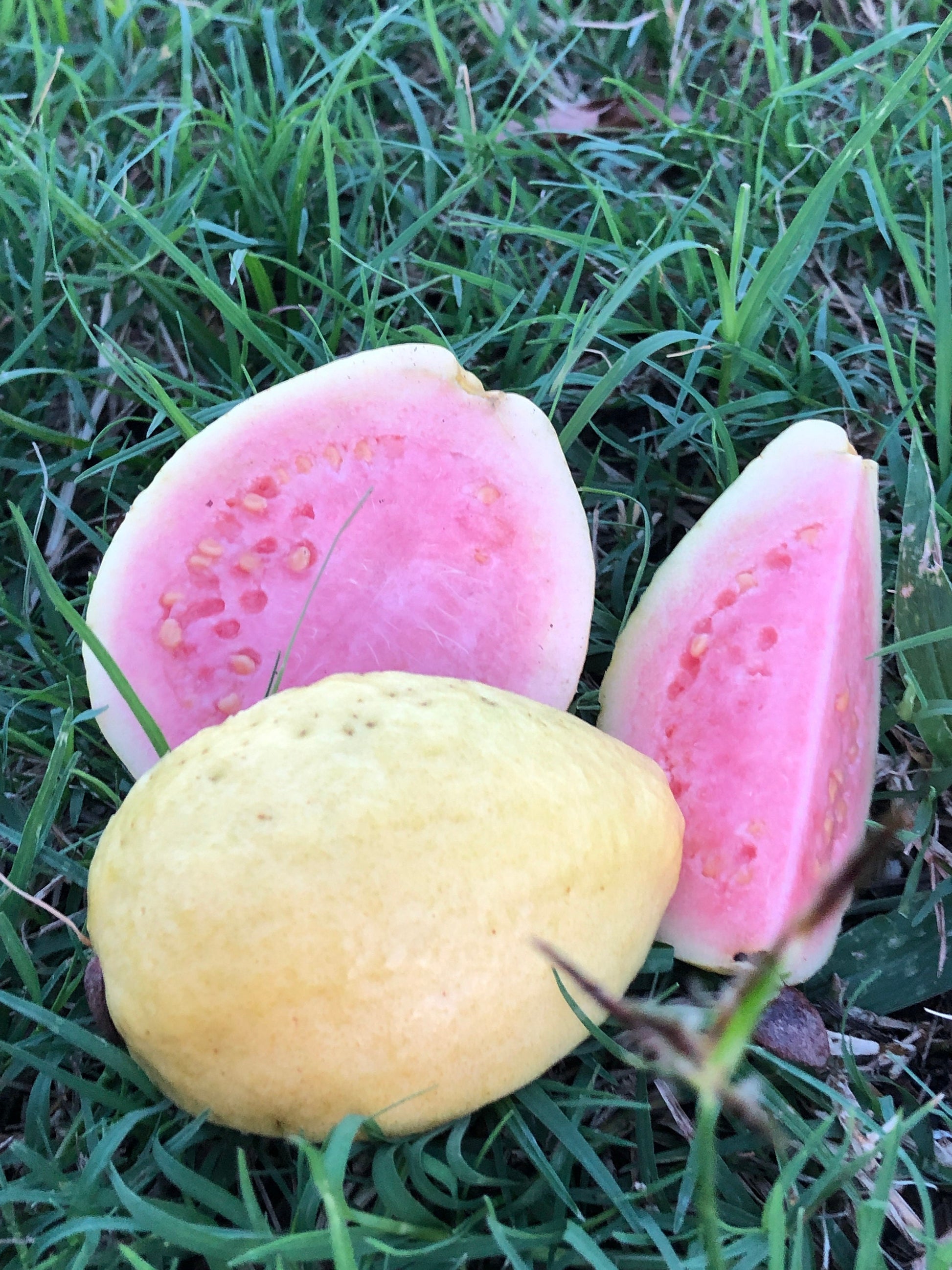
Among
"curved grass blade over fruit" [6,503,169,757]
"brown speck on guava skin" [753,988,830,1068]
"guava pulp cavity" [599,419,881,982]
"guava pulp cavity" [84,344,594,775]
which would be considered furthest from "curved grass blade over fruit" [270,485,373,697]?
"brown speck on guava skin" [753,988,830,1068]

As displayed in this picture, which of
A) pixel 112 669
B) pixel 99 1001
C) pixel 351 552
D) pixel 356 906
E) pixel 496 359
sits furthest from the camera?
pixel 496 359

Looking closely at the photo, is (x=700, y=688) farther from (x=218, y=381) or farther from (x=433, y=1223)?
(x=218, y=381)

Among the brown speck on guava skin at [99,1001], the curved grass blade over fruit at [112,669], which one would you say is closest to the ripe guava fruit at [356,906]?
the brown speck on guava skin at [99,1001]

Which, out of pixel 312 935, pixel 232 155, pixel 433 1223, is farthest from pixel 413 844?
pixel 232 155

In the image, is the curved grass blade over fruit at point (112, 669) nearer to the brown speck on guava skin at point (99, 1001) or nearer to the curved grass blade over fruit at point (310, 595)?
the curved grass blade over fruit at point (310, 595)

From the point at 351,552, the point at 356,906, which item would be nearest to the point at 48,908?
the point at 356,906

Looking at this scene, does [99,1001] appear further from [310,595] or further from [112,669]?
[310,595]
